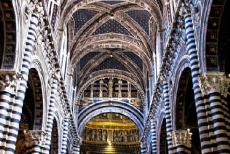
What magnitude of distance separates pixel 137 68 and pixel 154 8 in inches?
395

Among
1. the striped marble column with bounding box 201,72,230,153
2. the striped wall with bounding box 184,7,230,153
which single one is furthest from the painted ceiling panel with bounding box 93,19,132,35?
the striped marble column with bounding box 201,72,230,153

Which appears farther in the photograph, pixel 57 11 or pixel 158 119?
pixel 158 119

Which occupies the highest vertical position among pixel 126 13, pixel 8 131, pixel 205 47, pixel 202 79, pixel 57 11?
pixel 126 13

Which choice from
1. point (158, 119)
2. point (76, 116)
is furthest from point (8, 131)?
point (76, 116)

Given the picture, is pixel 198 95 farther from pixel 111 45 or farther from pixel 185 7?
pixel 111 45

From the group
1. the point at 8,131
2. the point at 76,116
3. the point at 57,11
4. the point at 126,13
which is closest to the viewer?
the point at 8,131

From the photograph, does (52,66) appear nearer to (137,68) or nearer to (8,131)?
(8,131)

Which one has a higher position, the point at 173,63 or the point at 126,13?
the point at 126,13

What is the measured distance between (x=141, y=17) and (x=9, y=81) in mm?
16566

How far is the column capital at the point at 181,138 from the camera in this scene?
19.5 metres

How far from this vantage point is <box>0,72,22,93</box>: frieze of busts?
14.3m

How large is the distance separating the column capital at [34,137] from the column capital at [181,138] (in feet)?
22.2

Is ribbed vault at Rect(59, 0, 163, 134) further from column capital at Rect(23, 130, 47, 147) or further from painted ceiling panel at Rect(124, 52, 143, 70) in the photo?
column capital at Rect(23, 130, 47, 147)

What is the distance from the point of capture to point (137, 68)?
114ft
